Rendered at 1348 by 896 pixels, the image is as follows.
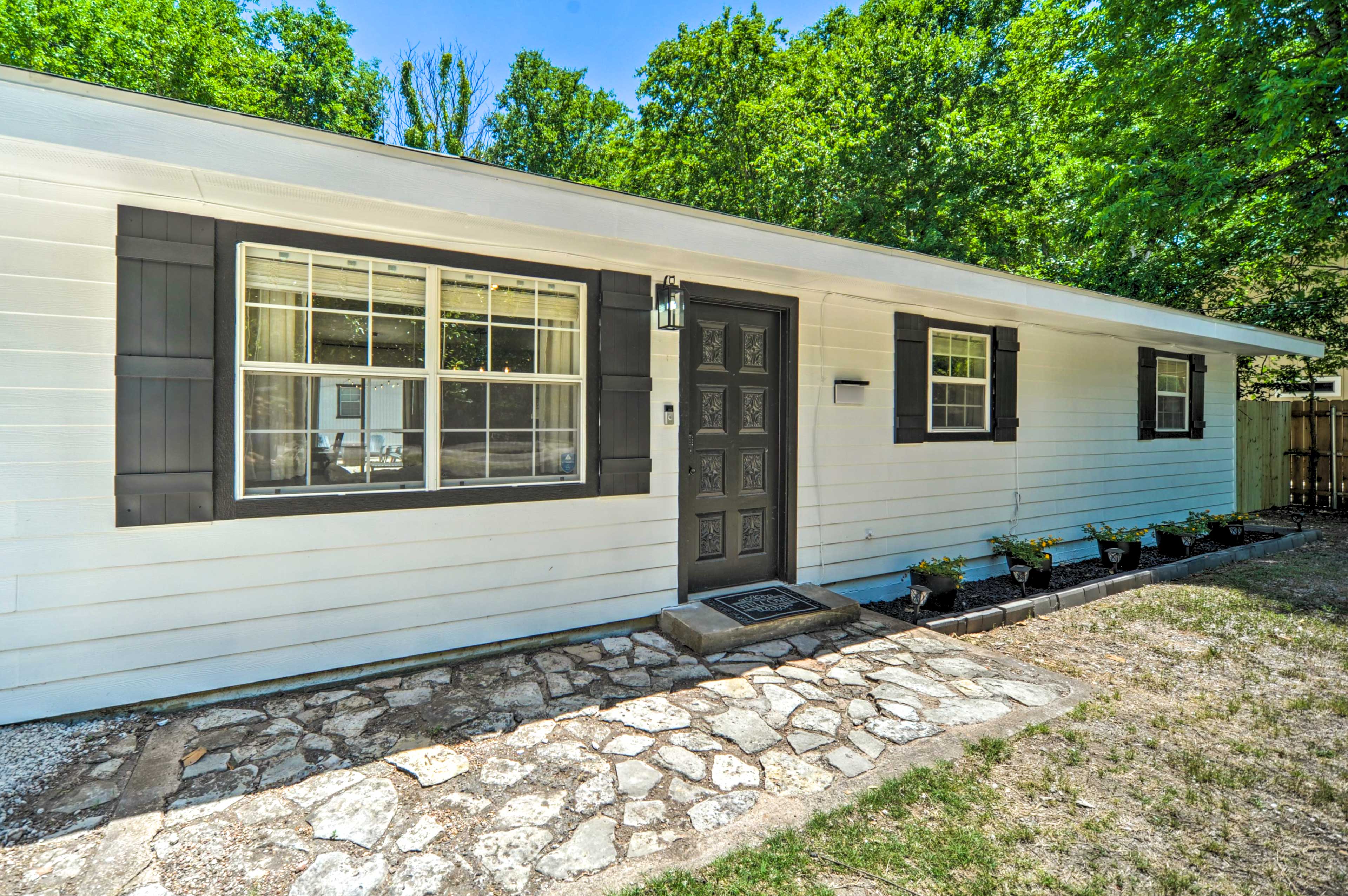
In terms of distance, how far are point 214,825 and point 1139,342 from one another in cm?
839

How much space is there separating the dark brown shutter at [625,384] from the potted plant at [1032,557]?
3163 millimetres

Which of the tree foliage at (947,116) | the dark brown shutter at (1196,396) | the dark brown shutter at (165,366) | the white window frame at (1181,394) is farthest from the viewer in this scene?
the tree foliage at (947,116)

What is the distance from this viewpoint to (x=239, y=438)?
9.25 ft

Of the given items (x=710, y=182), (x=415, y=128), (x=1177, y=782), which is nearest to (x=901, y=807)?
(x=1177, y=782)

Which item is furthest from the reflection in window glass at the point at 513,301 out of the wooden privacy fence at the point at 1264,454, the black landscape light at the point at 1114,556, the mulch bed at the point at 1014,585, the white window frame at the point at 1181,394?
the wooden privacy fence at the point at 1264,454

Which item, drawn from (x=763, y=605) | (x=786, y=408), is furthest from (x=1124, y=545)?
(x=763, y=605)

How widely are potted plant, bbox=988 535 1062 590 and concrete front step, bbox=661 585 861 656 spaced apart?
1.74 m

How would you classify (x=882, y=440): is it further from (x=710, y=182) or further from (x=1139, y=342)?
(x=710, y=182)

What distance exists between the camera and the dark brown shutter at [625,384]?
11.9 feet

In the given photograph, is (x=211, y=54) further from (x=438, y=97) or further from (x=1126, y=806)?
(x=1126, y=806)

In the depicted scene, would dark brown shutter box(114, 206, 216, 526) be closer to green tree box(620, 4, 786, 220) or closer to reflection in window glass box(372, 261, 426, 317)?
reflection in window glass box(372, 261, 426, 317)

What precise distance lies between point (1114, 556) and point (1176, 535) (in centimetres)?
135

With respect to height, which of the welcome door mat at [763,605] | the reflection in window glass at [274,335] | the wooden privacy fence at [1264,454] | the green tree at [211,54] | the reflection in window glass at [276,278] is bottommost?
the welcome door mat at [763,605]

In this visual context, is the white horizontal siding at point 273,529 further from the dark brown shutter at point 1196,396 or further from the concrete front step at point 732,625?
the dark brown shutter at point 1196,396
